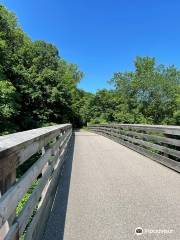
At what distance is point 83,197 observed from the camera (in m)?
5.06

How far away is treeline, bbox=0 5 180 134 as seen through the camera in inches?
1077

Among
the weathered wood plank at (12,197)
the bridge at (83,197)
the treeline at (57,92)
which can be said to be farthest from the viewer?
the treeline at (57,92)

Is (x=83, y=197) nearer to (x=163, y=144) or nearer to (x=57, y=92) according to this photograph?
(x=163, y=144)

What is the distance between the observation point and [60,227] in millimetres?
3822

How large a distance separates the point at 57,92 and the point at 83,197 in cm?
2769

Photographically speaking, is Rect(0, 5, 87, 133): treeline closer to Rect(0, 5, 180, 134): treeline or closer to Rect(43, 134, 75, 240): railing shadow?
Rect(0, 5, 180, 134): treeline

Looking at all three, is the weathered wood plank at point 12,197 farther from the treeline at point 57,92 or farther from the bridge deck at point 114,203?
the treeline at point 57,92

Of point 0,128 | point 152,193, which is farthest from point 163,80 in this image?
point 152,193

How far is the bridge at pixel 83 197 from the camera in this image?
2.38 meters

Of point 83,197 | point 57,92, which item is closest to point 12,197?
point 83,197

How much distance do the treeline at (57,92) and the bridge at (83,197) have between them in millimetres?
11478

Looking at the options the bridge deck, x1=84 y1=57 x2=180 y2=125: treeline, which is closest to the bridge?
the bridge deck

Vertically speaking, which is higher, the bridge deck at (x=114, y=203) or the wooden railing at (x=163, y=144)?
the wooden railing at (x=163, y=144)

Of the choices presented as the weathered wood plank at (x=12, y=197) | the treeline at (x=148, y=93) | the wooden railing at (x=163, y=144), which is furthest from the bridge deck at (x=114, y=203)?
the treeline at (x=148, y=93)
